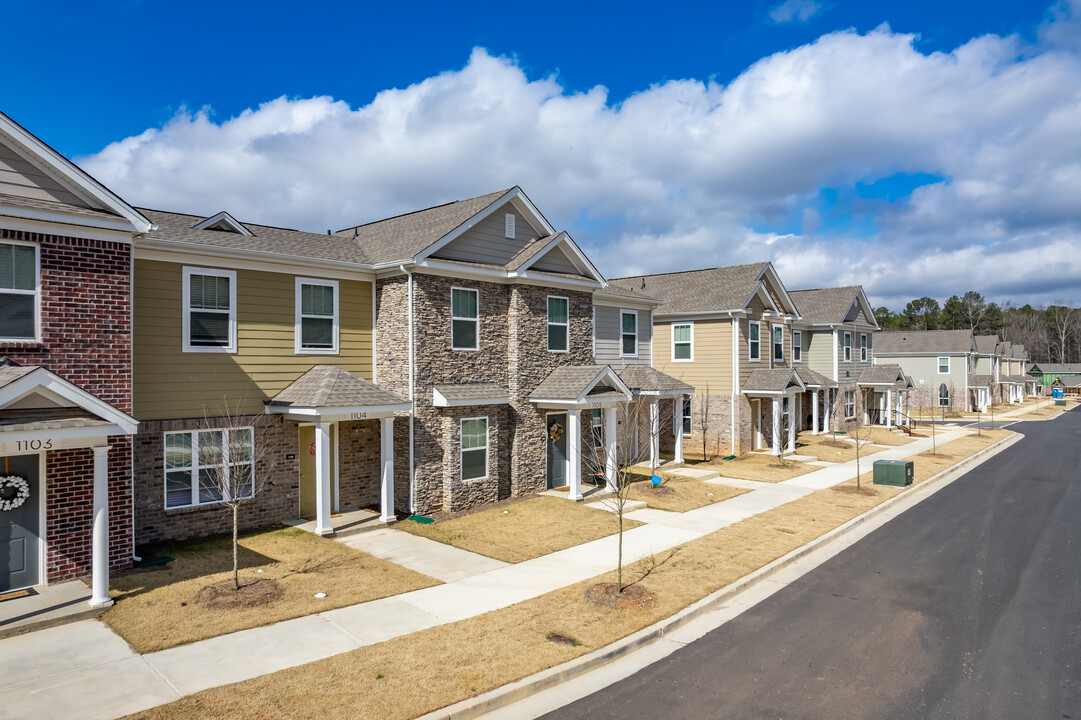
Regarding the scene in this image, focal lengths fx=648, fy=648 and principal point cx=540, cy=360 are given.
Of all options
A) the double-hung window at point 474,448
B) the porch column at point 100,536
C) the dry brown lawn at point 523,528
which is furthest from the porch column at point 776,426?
the porch column at point 100,536

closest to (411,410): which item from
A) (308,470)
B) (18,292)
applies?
(308,470)

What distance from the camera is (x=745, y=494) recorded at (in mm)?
20328

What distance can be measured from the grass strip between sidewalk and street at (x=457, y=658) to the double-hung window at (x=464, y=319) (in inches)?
313

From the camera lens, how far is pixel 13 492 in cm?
1055

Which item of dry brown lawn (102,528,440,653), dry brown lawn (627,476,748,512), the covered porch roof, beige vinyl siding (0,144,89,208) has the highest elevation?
beige vinyl siding (0,144,89,208)

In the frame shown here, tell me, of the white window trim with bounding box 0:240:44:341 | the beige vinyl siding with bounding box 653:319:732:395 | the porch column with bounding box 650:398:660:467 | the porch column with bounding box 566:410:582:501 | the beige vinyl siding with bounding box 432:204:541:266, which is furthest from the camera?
the beige vinyl siding with bounding box 653:319:732:395

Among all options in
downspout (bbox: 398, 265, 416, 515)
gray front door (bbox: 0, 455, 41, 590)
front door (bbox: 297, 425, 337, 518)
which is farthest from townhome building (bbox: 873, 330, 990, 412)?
gray front door (bbox: 0, 455, 41, 590)

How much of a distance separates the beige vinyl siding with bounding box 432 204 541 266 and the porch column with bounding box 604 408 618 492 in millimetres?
5749

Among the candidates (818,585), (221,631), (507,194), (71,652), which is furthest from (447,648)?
(507,194)

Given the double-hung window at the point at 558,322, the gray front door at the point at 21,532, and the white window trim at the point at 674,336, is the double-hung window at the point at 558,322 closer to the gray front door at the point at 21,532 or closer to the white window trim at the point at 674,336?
the white window trim at the point at 674,336

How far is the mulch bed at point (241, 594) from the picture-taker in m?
10.2

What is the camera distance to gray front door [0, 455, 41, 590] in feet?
34.4

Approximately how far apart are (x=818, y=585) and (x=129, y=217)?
563 inches

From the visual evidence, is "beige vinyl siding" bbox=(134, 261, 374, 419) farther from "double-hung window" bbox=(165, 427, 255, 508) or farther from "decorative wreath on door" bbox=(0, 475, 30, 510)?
"decorative wreath on door" bbox=(0, 475, 30, 510)
